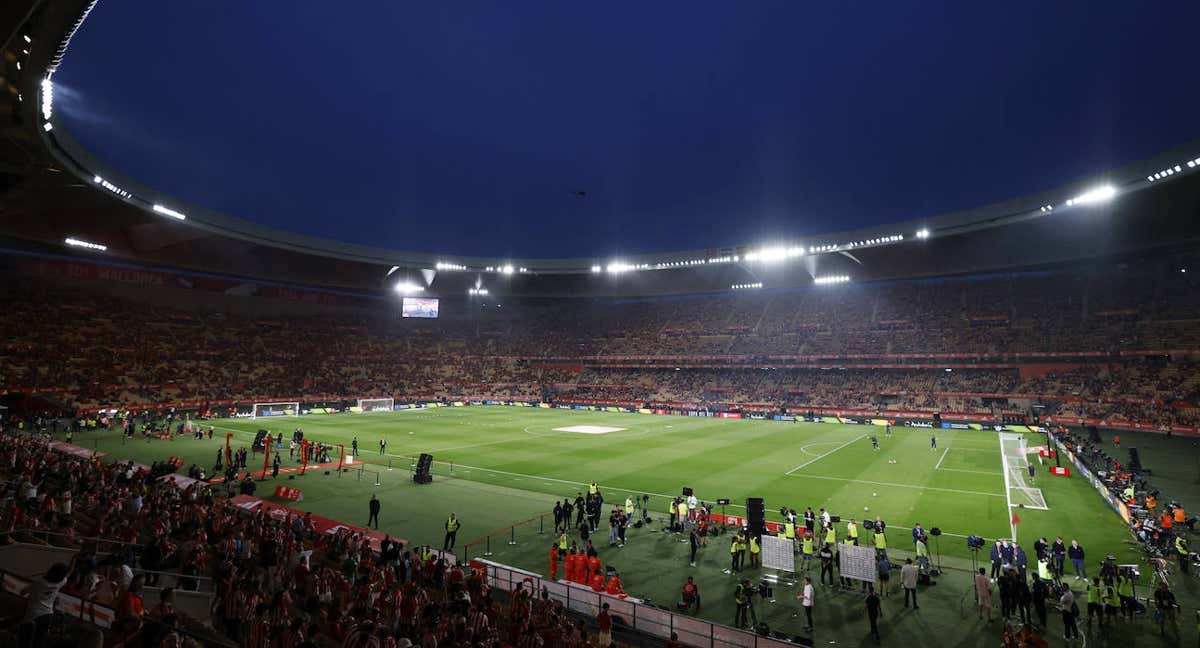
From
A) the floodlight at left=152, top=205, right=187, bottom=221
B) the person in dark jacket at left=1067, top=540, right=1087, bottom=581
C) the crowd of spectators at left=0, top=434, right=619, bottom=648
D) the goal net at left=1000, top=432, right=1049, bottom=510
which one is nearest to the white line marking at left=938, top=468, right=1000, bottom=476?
the goal net at left=1000, top=432, right=1049, bottom=510

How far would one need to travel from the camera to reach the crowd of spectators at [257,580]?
8.09 metres

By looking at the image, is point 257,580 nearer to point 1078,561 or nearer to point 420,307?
point 1078,561

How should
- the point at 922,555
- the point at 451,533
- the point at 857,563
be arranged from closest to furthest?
the point at 857,563 < the point at 922,555 < the point at 451,533

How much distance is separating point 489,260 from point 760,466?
59941mm

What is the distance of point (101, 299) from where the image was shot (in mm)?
60031

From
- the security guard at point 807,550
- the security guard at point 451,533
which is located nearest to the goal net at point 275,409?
the security guard at point 451,533

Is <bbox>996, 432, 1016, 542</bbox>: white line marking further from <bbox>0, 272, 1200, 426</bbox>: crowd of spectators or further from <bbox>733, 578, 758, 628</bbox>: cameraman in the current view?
<bbox>0, 272, 1200, 426</bbox>: crowd of spectators

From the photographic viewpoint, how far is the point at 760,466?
33.2 metres

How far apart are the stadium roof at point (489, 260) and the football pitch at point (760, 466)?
2052 centimetres

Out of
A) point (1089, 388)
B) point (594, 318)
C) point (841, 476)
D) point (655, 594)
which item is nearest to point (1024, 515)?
point (841, 476)

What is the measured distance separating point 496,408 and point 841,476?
1987 inches

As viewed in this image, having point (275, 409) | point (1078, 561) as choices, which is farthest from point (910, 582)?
point (275, 409)

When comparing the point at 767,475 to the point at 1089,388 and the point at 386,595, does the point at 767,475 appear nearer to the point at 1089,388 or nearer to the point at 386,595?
the point at 386,595

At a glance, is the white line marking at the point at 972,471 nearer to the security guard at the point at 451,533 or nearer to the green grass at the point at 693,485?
the green grass at the point at 693,485
